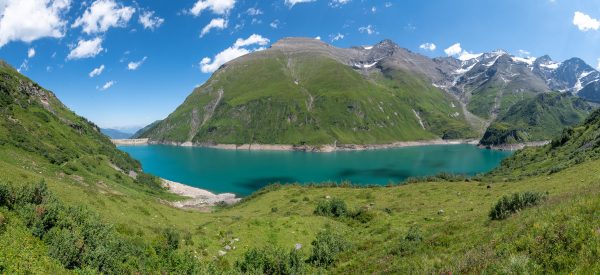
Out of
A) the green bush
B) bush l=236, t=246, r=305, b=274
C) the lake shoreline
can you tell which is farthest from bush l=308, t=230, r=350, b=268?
the lake shoreline

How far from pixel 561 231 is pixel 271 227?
2397 centimetres

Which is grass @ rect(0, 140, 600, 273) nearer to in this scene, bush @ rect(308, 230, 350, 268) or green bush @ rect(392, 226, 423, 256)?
green bush @ rect(392, 226, 423, 256)

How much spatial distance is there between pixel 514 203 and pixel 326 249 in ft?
40.3

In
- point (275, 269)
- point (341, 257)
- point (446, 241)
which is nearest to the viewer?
point (446, 241)

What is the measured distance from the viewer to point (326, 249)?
23047mm

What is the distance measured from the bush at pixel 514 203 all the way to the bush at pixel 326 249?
9997 mm

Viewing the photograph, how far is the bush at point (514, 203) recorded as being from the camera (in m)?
20.9

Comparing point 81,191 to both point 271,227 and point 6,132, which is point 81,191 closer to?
point 271,227

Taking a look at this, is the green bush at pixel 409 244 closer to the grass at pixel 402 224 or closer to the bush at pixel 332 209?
the grass at pixel 402 224

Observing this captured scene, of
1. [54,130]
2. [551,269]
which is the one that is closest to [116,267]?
[551,269]

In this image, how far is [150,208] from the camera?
124ft

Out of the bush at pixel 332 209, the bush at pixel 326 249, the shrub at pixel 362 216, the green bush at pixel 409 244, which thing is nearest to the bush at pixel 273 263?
the bush at pixel 326 249

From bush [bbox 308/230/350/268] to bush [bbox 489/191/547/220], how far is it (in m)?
10.00

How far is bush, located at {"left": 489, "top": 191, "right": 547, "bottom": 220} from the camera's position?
2086 cm
